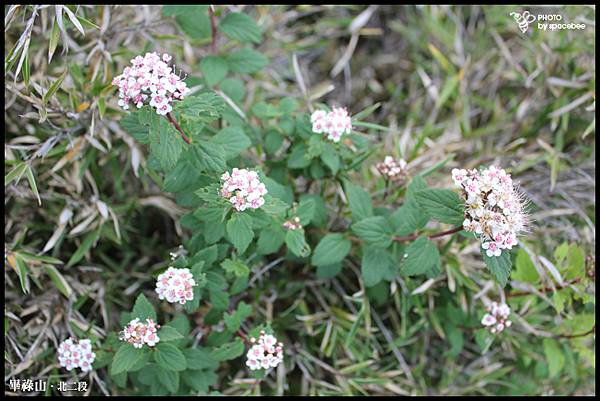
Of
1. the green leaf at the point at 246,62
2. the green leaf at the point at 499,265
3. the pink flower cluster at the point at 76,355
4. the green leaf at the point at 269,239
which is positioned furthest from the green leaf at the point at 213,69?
the green leaf at the point at 499,265

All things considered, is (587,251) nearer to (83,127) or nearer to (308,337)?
(308,337)

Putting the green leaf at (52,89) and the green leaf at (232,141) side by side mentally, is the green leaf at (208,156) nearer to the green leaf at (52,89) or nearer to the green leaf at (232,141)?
the green leaf at (232,141)

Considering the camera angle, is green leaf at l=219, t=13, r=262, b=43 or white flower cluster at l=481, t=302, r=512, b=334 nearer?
white flower cluster at l=481, t=302, r=512, b=334

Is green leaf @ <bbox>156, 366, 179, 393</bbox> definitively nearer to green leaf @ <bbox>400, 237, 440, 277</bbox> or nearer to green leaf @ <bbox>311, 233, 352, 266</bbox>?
green leaf @ <bbox>311, 233, 352, 266</bbox>

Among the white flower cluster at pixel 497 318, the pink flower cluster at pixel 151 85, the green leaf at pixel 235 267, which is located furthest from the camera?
the white flower cluster at pixel 497 318

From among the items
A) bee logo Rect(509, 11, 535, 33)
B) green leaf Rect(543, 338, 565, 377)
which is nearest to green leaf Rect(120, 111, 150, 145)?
green leaf Rect(543, 338, 565, 377)
